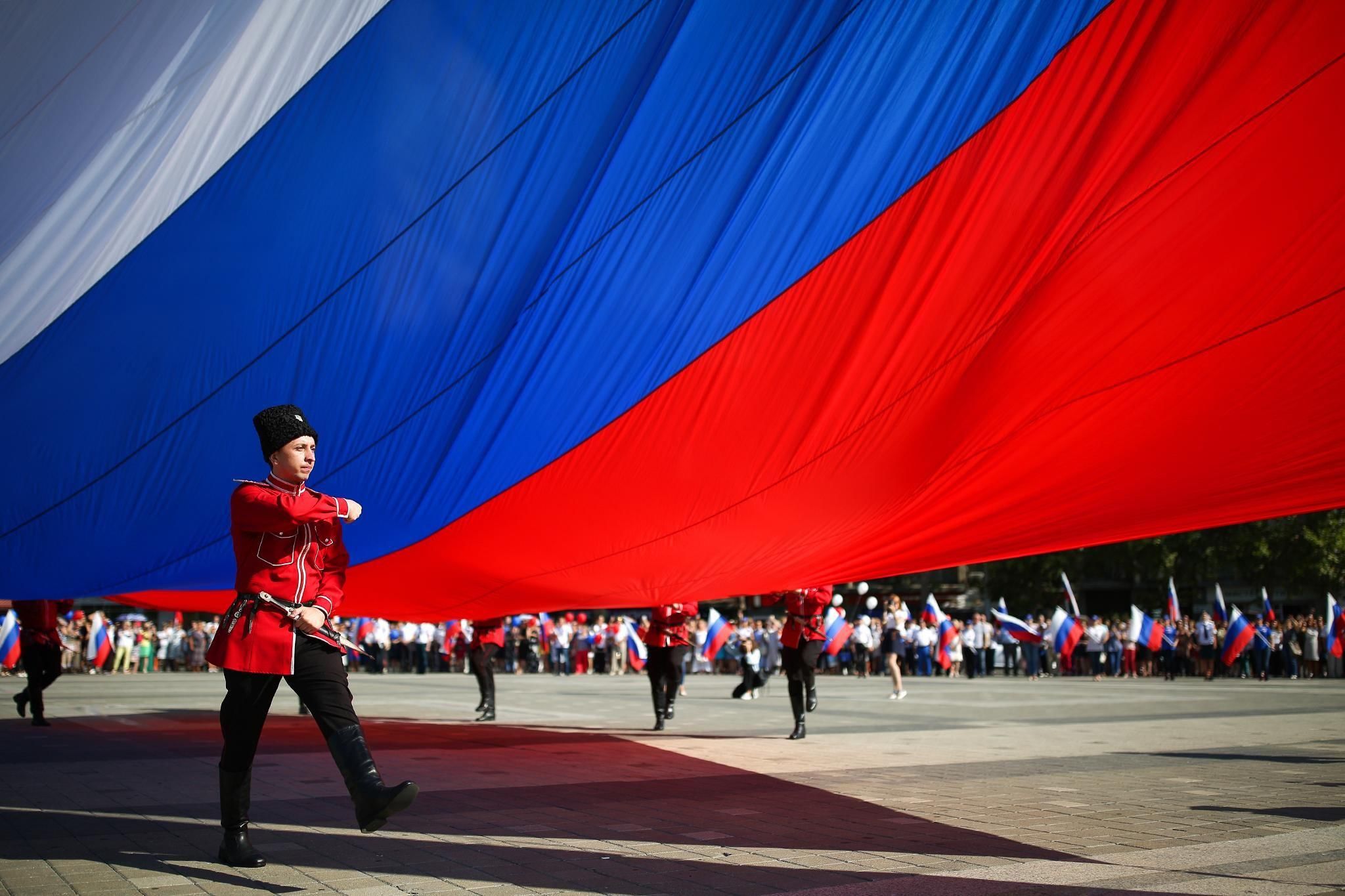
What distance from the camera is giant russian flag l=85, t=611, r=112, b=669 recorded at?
96.3 ft

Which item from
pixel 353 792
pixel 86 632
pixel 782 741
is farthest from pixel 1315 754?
pixel 86 632

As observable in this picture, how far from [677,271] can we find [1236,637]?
23.9 m

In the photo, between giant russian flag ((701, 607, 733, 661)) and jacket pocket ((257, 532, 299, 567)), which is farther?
giant russian flag ((701, 607, 733, 661))

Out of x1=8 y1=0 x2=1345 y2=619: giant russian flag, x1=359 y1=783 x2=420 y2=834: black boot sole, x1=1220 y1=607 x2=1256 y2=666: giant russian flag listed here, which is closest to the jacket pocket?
x1=359 y1=783 x2=420 y2=834: black boot sole

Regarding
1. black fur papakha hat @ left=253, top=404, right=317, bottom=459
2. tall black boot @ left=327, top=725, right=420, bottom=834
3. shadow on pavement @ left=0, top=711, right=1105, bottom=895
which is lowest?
shadow on pavement @ left=0, top=711, right=1105, bottom=895

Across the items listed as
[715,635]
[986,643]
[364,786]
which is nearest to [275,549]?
[364,786]

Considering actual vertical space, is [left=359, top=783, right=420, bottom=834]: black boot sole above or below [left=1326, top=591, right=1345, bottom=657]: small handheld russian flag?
below

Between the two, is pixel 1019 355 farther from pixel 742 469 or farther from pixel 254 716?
pixel 254 716

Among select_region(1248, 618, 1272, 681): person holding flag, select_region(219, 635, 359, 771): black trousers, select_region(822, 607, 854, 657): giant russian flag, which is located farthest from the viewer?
select_region(1248, 618, 1272, 681): person holding flag

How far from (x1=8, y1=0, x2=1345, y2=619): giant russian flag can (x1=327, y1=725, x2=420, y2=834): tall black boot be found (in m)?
2.56

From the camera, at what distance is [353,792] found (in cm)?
452

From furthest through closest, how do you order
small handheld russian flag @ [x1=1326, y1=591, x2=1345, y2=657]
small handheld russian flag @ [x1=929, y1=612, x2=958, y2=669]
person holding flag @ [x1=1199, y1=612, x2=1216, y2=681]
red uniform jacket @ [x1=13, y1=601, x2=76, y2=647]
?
small handheld russian flag @ [x1=929, y1=612, x2=958, y2=669], person holding flag @ [x1=1199, y1=612, x2=1216, y2=681], small handheld russian flag @ [x1=1326, y1=591, x2=1345, y2=657], red uniform jacket @ [x1=13, y1=601, x2=76, y2=647]

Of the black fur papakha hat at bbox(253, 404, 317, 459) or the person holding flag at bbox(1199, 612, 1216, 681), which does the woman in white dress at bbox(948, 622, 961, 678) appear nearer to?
the person holding flag at bbox(1199, 612, 1216, 681)

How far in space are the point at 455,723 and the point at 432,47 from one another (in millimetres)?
8827
